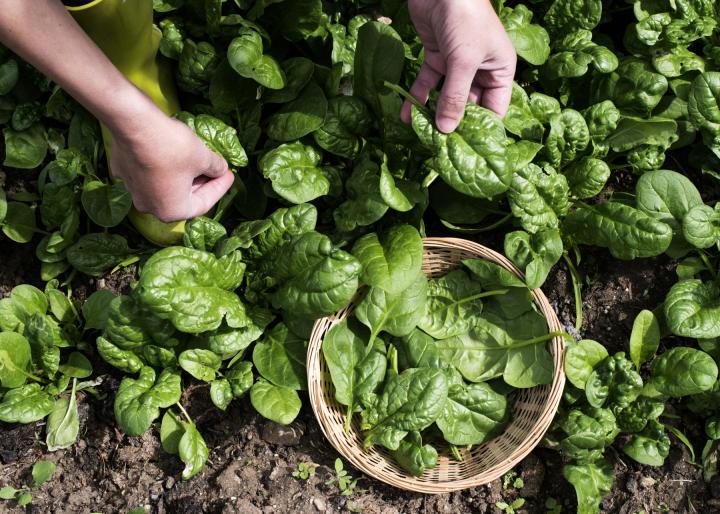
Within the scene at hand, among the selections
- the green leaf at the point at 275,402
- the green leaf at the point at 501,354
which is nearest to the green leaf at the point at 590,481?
the green leaf at the point at 501,354

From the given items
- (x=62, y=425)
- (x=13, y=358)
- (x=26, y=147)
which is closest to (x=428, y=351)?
(x=62, y=425)

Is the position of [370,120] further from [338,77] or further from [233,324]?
[233,324]

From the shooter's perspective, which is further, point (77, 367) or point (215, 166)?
point (77, 367)

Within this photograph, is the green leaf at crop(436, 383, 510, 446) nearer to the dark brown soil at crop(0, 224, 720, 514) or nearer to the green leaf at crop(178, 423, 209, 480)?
the dark brown soil at crop(0, 224, 720, 514)

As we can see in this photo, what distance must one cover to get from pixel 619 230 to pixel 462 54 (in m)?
0.93

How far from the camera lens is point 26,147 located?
271 centimetres

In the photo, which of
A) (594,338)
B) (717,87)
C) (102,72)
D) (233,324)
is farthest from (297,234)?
(717,87)

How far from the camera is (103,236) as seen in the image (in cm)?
263

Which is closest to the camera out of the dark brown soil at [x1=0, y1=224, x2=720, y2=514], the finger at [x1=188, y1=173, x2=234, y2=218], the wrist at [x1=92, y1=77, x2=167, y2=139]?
the wrist at [x1=92, y1=77, x2=167, y2=139]

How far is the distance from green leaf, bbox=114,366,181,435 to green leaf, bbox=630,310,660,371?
1581 millimetres

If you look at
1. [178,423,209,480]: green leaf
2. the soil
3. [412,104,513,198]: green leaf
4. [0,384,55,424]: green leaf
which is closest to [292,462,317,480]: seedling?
the soil

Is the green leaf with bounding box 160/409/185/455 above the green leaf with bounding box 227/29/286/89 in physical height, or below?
below

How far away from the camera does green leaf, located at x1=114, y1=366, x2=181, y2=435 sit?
2.29 metres

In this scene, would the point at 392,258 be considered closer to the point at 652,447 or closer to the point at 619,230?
the point at 619,230
